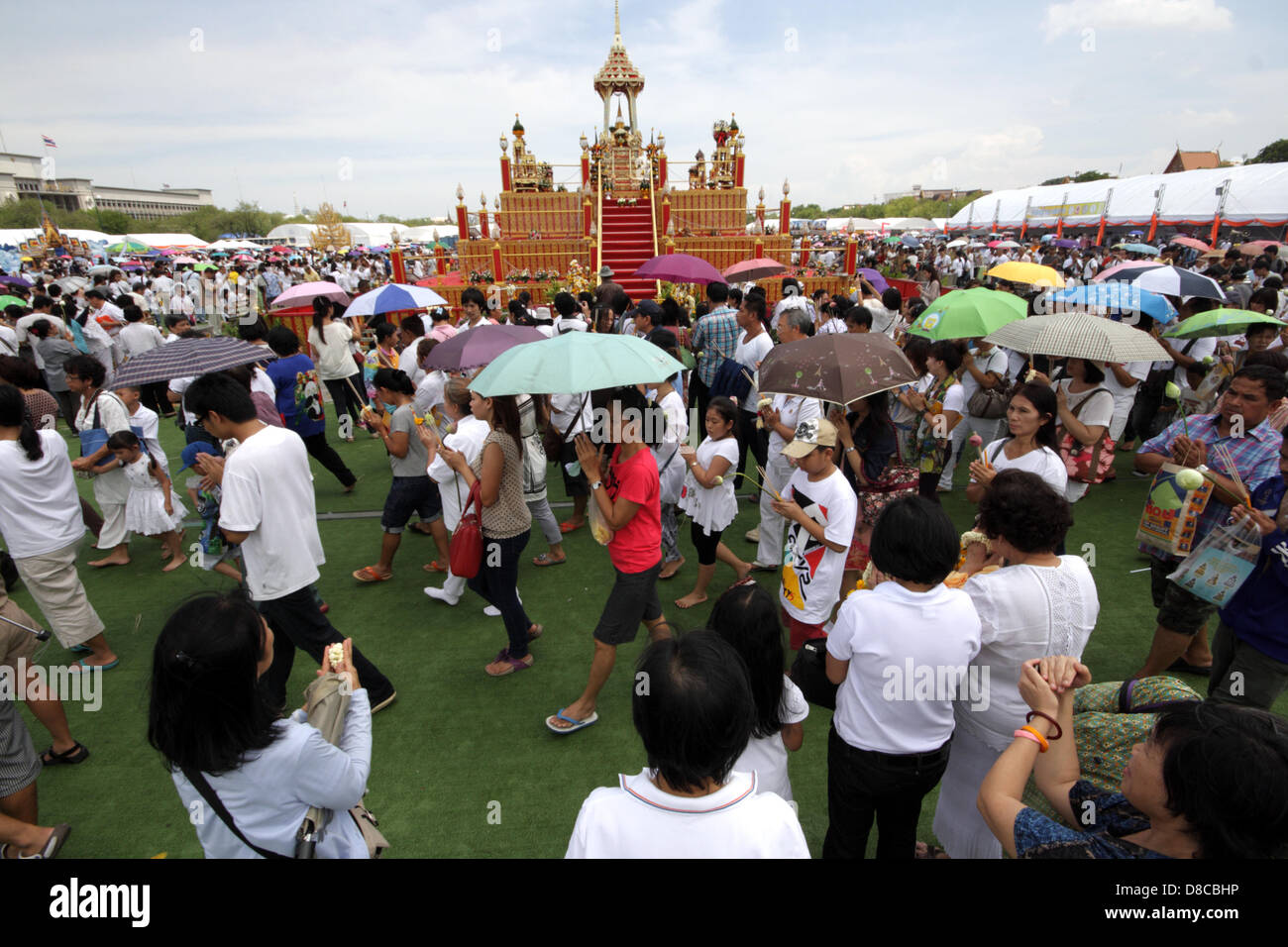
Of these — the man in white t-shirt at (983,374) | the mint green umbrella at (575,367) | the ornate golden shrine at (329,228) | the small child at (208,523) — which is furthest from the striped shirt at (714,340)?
the ornate golden shrine at (329,228)

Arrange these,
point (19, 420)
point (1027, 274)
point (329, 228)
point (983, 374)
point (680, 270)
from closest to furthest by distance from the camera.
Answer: point (19, 420) < point (983, 374) < point (1027, 274) < point (680, 270) < point (329, 228)

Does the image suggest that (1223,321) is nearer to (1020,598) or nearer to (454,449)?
(1020,598)

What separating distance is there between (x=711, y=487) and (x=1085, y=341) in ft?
7.67

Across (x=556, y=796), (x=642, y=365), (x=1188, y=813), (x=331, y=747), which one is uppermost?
(x=642, y=365)

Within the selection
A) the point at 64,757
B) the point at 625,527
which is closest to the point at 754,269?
the point at 625,527

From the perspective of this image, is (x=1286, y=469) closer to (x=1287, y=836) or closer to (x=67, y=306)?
(x=1287, y=836)

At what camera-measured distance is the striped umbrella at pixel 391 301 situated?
680 cm

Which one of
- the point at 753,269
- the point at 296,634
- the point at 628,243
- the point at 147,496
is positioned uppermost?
the point at 628,243

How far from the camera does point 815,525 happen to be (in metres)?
3.01

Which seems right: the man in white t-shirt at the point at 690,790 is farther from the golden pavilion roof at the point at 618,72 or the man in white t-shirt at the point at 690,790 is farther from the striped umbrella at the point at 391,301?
the golden pavilion roof at the point at 618,72

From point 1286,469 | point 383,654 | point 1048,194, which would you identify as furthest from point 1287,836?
point 1048,194

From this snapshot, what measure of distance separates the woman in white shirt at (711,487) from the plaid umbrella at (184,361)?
8.82 feet

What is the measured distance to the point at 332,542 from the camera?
577 cm

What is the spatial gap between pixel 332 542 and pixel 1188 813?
6.00 m
